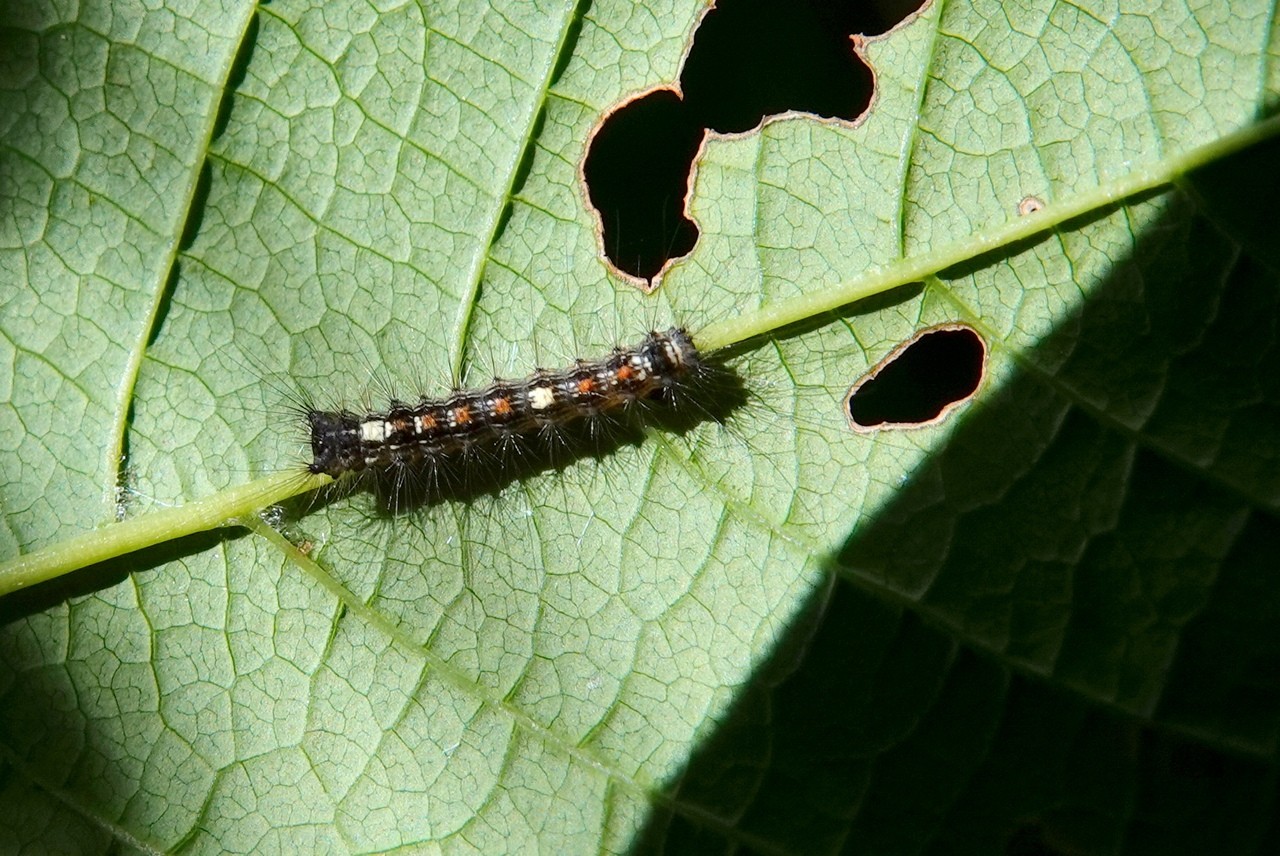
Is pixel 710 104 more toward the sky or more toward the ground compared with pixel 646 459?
more toward the sky

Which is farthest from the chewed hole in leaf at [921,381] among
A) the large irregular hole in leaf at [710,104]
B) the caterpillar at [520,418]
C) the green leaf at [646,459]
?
the large irregular hole in leaf at [710,104]

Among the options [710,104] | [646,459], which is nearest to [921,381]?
[646,459]

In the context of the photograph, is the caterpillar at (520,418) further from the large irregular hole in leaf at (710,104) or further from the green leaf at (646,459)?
the large irregular hole in leaf at (710,104)

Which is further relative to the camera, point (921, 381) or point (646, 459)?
point (646, 459)

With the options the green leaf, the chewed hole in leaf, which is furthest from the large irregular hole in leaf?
the chewed hole in leaf

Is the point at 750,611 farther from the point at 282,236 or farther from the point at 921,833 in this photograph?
the point at 282,236

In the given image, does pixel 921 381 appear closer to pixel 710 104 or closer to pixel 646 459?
pixel 646 459

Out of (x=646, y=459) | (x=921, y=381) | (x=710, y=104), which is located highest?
(x=710, y=104)
